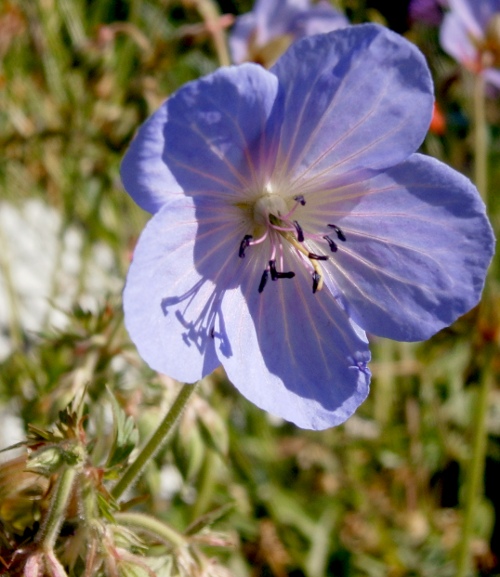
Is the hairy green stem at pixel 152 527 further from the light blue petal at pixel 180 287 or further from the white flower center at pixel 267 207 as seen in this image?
the white flower center at pixel 267 207

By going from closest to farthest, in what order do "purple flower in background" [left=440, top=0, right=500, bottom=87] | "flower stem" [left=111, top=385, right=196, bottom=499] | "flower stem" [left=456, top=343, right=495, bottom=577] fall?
"flower stem" [left=111, top=385, right=196, bottom=499], "flower stem" [left=456, top=343, right=495, bottom=577], "purple flower in background" [left=440, top=0, right=500, bottom=87]

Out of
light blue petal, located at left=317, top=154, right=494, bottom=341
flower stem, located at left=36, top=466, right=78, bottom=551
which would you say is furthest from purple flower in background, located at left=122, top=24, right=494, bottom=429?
flower stem, located at left=36, top=466, right=78, bottom=551

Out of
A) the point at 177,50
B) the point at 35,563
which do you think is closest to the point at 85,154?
the point at 177,50

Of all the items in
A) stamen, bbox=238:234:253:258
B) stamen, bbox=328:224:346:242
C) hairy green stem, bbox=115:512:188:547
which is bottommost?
hairy green stem, bbox=115:512:188:547

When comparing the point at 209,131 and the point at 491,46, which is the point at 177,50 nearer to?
the point at 491,46

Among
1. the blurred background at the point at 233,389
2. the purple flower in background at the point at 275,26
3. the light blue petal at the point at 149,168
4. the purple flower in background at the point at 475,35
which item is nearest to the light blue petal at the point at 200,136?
the light blue petal at the point at 149,168

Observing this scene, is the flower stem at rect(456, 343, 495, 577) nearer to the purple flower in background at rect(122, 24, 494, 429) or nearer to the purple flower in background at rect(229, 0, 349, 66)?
the purple flower in background at rect(122, 24, 494, 429)

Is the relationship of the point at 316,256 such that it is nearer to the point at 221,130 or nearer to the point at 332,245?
the point at 332,245
